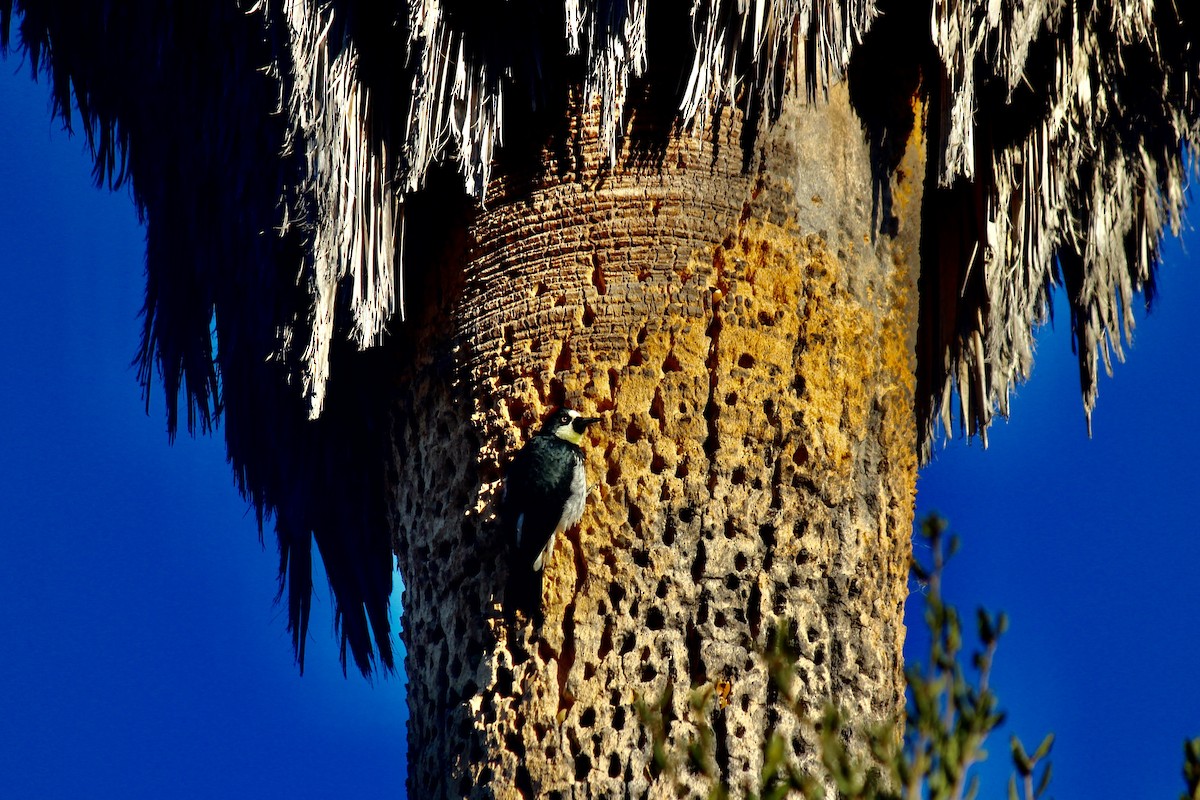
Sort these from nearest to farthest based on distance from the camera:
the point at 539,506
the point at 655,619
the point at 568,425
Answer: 1. the point at 655,619
2. the point at 539,506
3. the point at 568,425

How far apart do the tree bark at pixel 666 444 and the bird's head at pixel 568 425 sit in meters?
0.04

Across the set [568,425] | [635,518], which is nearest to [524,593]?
[635,518]

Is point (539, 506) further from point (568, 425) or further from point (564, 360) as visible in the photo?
point (564, 360)

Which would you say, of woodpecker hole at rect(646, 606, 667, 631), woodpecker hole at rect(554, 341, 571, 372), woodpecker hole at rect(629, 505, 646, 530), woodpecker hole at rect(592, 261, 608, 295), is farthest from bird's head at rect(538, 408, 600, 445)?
woodpecker hole at rect(646, 606, 667, 631)

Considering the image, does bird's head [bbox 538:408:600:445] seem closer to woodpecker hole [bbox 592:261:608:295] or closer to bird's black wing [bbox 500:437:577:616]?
bird's black wing [bbox 500:437:577:616]

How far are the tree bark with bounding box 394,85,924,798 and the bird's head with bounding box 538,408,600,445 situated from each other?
0.13 ft

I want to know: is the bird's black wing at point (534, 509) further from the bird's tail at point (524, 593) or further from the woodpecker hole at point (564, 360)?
the woodpecker hole at point (564, 360)

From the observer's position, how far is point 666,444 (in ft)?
14.4

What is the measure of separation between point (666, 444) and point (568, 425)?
0.89ft

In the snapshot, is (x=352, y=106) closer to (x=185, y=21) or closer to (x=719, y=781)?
(x=185, y=21)

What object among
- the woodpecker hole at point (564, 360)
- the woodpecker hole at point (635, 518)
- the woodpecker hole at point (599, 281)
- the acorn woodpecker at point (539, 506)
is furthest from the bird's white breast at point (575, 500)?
the woodpecker hole at point (599, 281)

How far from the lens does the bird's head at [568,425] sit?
4.38m

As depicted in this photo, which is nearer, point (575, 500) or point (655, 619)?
point (655, 619)

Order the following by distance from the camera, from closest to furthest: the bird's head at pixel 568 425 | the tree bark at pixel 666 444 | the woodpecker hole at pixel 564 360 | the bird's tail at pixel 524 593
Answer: the tree bark at pixel 666 444 < the bird's tail at pixel 524 593 < the bird's head at pixel 568 425 < the woodpecker hole at pixel 564 360
